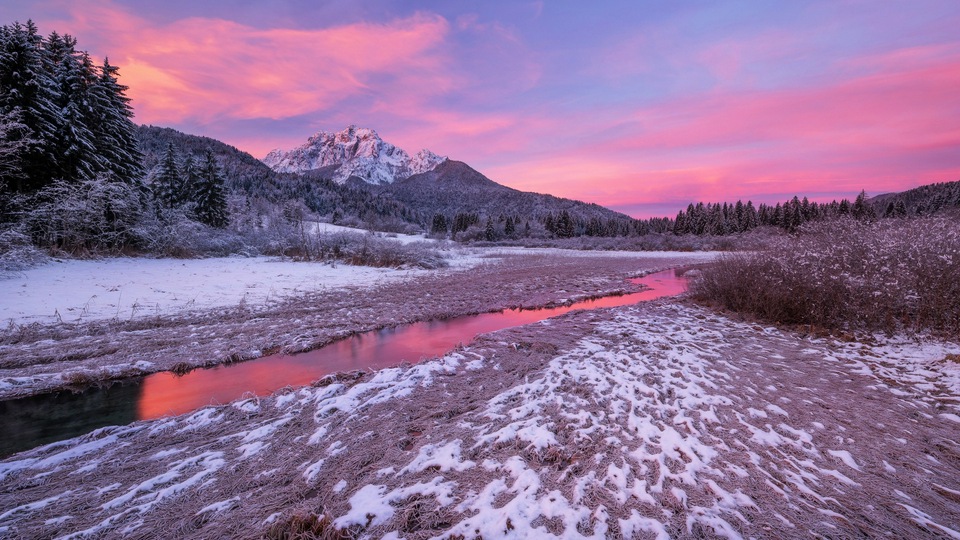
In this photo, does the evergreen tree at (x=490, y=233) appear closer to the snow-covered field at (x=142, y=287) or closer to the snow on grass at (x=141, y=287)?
the snow-covered field at (x=142, y=287)

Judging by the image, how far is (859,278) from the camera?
32.6 ft

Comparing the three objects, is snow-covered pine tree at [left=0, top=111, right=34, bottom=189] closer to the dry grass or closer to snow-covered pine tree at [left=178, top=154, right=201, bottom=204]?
snow-covered pine tree at [left=178, top=154, right=201, bottom=204]

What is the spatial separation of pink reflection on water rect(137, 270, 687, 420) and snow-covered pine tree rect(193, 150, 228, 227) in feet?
114

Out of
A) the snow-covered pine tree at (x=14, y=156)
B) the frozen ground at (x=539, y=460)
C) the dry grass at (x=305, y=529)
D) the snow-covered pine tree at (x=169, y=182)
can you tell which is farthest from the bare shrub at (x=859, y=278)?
the snow-covered pine tree at (x=169, y=182)

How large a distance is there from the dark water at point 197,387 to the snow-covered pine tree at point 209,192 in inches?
1374

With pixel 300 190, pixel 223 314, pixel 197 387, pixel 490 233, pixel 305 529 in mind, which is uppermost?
pixel 300 190

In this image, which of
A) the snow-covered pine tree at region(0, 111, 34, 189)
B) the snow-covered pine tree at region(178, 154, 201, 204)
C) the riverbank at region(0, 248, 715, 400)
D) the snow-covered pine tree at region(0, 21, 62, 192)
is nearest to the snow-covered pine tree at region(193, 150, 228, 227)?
the snow-covered pine tree at region(178, 154, 201, 204)

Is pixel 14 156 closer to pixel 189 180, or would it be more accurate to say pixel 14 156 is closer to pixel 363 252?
pixel 189 180

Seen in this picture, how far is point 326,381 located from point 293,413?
4.41 ft

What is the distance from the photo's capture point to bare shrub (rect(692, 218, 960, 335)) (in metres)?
8.70

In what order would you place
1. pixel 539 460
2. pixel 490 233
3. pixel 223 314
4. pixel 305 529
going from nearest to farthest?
pixel 305 529 → pixel 539 460 → pixel 223 314 → pixel 490 233

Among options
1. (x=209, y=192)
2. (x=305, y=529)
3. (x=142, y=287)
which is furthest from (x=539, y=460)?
(x=209, y=192)

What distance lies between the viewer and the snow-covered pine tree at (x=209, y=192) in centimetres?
3555

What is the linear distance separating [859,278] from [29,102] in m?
37.1
